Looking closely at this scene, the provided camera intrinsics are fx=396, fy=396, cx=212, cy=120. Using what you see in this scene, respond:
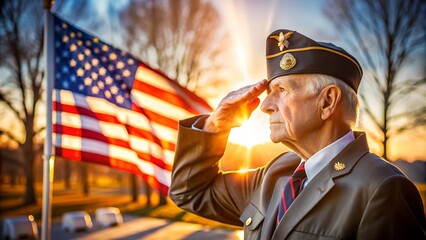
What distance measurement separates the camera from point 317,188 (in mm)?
1773

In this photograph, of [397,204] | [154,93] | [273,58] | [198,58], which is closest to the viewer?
[397,204]

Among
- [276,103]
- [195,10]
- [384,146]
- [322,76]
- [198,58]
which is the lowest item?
[384,146]

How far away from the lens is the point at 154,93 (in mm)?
4379

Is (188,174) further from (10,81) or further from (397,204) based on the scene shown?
(10,81)

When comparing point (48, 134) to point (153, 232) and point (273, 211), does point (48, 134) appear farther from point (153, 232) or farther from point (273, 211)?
point (153, 232)

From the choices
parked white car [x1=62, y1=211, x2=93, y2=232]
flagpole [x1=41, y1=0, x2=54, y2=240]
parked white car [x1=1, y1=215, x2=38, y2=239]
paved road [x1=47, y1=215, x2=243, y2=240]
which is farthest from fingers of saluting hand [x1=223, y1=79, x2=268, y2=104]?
parked white car [x1=62, y1=211, x2=93, y2=232]

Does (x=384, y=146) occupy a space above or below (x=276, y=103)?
below

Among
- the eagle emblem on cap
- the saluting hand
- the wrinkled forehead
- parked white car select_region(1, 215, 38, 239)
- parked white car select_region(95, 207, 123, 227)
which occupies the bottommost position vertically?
parked white car select_region(95, 207, 123, 227)

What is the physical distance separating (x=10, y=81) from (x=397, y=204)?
1978 cm

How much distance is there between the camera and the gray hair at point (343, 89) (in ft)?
6.15

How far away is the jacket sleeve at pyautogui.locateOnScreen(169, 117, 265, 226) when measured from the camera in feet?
7.47

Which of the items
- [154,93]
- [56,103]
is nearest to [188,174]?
[154,93]

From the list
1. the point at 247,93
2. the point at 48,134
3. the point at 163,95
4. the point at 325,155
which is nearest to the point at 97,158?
the point at 48,134

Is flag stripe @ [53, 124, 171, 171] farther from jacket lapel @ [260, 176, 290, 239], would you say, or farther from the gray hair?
the gray hair
